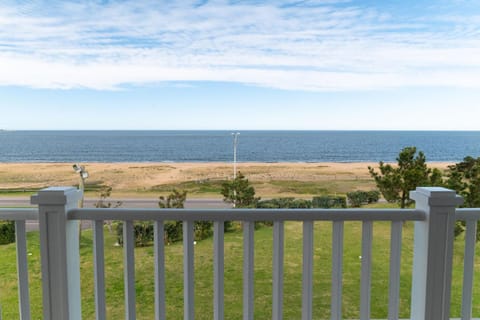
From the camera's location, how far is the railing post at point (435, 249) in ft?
4.64

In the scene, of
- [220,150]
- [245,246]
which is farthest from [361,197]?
[220,150]

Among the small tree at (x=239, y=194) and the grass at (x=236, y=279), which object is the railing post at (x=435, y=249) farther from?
the small tree at (x=239, y=194)

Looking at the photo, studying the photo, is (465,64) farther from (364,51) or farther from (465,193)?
(465,193)

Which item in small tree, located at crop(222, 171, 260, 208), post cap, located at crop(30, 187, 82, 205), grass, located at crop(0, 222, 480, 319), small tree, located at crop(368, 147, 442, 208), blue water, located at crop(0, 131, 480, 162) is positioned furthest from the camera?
blue water, located at crop(0, 131, 480, 162)

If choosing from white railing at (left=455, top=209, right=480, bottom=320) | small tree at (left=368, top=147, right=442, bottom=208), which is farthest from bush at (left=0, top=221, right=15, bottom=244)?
small tree at (left=368, top=147, right=442, bottom=208)

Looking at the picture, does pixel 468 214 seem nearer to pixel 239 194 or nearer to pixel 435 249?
pixel 435 249

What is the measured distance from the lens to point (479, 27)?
5.59 m

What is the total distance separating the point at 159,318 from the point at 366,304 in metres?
0.92

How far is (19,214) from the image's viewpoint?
4.72 ft

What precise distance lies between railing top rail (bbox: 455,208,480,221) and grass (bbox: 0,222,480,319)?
8.17 ft

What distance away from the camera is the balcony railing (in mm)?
1406

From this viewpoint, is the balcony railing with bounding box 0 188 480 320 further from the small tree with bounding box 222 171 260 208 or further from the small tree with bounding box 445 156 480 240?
the small tree with bounding box 222 171 260 208

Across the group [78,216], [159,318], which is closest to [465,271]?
[159,318]

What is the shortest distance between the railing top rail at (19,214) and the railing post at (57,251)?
2.5 inches
